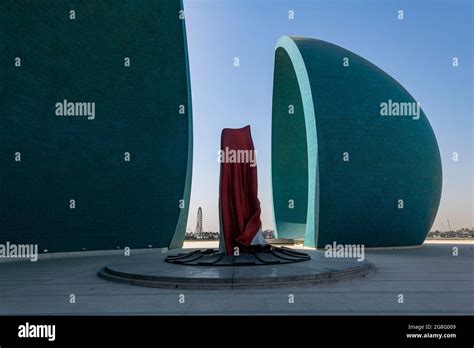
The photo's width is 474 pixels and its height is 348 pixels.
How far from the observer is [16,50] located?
632 inches

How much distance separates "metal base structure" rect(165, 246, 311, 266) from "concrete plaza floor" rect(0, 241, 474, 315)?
2.41 meters

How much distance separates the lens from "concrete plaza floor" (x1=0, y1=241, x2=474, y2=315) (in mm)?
6676

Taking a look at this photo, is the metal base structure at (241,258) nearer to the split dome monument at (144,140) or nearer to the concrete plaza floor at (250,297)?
the concrete plaza floor at (250,297)

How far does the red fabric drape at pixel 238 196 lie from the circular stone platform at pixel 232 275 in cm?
144

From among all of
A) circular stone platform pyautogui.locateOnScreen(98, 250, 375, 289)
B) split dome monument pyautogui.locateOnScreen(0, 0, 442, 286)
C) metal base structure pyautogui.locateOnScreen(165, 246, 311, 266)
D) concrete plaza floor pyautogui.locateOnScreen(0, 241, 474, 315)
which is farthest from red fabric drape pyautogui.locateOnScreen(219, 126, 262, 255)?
split dome monument pyautogui.locateOnScreen(0, 0, 442, 286)

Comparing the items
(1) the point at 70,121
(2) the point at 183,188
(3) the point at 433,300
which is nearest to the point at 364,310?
(3) the point at 433,300

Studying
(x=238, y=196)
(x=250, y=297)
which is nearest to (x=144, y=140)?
(x=238, y=196)

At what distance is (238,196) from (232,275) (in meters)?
3.64

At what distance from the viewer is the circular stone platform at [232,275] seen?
8891mm

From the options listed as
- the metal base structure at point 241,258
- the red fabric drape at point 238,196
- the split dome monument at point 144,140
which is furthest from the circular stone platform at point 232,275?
the split dome monument at point 144,140

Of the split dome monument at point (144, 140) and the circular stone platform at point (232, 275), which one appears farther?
the split dome monument at point (144, 140)

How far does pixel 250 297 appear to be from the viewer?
7.75 meters
